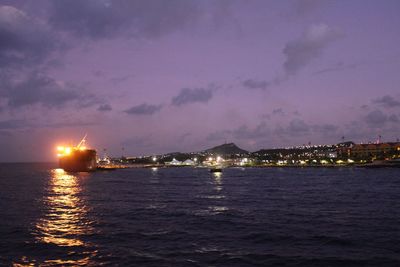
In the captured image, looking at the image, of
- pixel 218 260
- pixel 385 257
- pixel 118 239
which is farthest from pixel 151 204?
pixel 385 257

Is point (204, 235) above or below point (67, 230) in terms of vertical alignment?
below

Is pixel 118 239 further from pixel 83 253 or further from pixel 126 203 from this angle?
pixel 126 203

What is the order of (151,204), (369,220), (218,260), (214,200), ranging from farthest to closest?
1. (214,200)
2. (151,204)
3. (369,220)
4. (218,260)

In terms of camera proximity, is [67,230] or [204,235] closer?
[204,235]

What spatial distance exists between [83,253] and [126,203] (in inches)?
1185

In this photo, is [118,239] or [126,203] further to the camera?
[126,203]

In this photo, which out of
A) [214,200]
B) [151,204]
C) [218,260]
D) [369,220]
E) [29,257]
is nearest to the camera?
[218,260]

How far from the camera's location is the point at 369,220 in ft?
129

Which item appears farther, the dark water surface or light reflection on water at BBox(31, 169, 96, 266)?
light reflection on water at BBox(31, 169, 96, 266)

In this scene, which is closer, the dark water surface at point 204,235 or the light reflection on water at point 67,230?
the dark water surface at point 204,235

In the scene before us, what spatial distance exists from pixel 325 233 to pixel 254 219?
9404 millimetres

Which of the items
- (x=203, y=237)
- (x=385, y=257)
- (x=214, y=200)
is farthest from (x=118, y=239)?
(x=214, y=200)

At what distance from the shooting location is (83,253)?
27078mm

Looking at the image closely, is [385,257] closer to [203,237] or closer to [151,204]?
[203,237]
